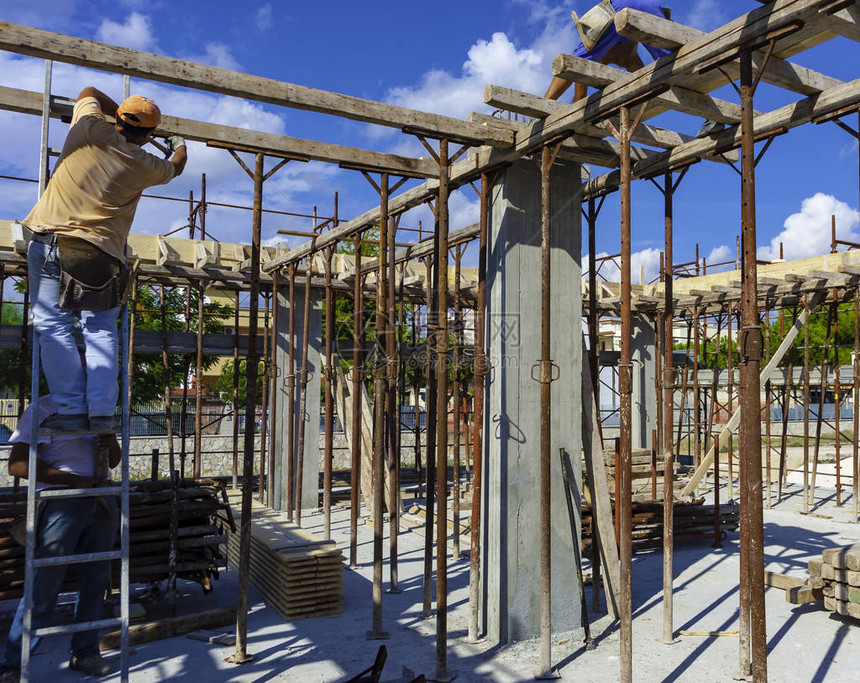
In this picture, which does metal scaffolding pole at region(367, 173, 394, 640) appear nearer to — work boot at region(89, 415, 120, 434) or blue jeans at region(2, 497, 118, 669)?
blue jeans at region(2, 497, 118, 669)

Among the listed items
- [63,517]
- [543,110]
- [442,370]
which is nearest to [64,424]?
[63,517]

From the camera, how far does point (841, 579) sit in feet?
22.3

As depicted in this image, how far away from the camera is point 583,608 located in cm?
622

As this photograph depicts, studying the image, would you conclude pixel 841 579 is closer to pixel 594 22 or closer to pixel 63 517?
pixel 594 22

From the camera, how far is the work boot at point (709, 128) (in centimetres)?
607

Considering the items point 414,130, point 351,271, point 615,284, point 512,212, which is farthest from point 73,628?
point 615,284

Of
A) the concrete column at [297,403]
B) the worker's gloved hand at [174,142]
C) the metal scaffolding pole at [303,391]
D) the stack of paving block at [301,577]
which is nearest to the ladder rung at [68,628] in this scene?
the stack of paving block at [301,577]

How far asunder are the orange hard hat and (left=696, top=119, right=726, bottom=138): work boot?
15.3 ft

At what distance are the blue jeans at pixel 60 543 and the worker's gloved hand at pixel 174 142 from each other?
276 cm

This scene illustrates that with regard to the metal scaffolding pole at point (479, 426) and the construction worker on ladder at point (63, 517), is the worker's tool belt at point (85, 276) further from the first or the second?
the metal scaffolding pole at point (479, 426)

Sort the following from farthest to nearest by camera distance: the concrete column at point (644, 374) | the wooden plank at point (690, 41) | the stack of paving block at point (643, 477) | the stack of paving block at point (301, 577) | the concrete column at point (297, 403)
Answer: the concrete column at point (644, 374) < the concrete column at point (297, 403) < the stack of paving block at point (643, 477) < the stack of paving block at point (301, 577) < the wooden plank at point (690, 41)

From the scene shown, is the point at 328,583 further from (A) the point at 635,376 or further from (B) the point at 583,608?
(A) the point at 635,376

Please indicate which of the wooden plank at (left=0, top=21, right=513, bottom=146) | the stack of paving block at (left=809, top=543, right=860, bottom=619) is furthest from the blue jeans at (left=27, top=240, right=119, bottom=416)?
the stack of paving block at (left=809, top=543, right=860, bottom=619)

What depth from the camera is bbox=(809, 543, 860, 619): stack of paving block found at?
6.66 metres
